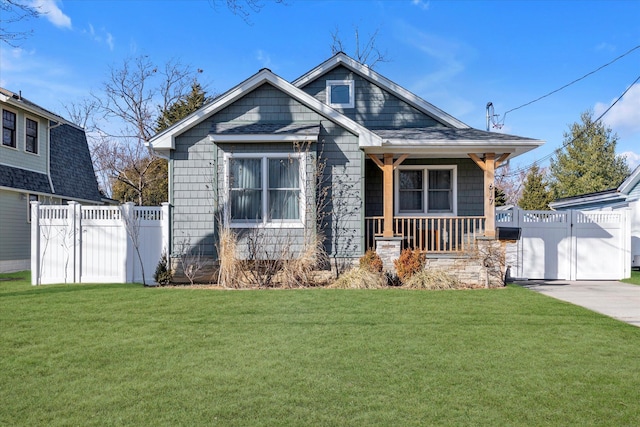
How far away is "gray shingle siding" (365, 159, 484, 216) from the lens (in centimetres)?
1185

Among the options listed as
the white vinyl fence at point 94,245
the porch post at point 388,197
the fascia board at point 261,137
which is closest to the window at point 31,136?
the white vinyl fence at point 94,245

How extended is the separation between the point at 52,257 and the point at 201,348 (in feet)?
24.1

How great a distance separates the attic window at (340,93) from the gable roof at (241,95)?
3.08m

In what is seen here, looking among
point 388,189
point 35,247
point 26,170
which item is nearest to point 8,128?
point 26,170

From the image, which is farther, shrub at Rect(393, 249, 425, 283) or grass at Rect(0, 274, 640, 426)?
shrub at Rect(393, 249, 425, 283)

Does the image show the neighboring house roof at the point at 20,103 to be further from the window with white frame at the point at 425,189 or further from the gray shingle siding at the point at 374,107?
the window with white frame at the point at 425,189

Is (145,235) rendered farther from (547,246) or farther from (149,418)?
(547,246)

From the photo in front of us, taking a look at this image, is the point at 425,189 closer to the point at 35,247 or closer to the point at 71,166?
the point at 35,247

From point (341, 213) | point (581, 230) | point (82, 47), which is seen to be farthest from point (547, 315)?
point (82, 47)

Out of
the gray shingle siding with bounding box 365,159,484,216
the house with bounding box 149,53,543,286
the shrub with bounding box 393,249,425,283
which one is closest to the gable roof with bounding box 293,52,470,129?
the gray shingle siding with bounding box 365,159,484,216

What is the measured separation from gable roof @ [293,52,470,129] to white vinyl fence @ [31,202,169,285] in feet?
20.2

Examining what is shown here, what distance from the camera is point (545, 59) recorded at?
17766mm

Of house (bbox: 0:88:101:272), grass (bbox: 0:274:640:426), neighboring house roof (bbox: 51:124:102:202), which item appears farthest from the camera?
neighboring house roof (bbox: 51:124:102:202)

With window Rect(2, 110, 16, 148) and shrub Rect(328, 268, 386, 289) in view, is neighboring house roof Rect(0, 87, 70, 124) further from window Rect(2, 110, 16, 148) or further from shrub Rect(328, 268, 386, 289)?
shrub Rect(328, 268, 386, 289)
